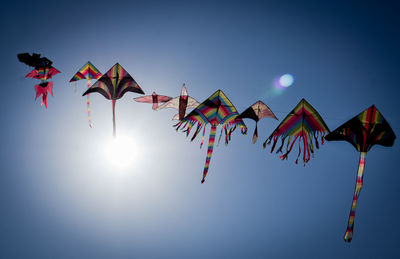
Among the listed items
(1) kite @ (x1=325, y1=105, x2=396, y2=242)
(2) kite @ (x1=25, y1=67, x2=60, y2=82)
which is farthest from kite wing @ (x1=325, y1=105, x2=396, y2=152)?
(2) kite @ (x1=25, y1=67, x2=60, y2=82)

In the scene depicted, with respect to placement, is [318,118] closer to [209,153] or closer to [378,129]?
[378,129]

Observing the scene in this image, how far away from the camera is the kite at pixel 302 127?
2.39m

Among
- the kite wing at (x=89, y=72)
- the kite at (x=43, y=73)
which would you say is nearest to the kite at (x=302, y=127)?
the kite wing at (x=89, y=72)

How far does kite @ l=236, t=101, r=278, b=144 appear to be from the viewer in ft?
8.11

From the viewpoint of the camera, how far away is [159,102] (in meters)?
2.67

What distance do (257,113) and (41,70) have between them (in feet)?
7.62

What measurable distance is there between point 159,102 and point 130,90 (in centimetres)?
35

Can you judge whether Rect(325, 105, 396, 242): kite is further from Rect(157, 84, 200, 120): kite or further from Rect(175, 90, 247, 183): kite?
Rect(157, 84, 200, 120): kite

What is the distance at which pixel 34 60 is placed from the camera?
8.63 feet

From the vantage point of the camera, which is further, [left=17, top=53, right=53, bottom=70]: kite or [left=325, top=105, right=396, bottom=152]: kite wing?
[left=17, top=53, right=53, bottom=70]: kite

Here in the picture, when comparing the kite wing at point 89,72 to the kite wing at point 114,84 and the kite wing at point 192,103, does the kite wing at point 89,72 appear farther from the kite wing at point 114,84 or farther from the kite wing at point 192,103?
the kite wing at point 192,103

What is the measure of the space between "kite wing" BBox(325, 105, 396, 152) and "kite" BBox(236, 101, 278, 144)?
60 cm

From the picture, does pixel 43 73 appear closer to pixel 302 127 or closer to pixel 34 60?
pixel 34 60

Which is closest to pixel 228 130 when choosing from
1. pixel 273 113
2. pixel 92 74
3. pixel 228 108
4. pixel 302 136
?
pixel 228 108
